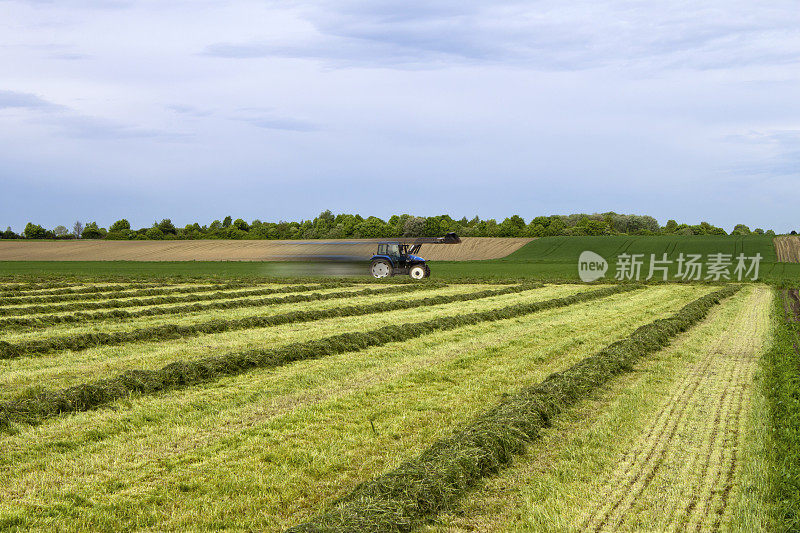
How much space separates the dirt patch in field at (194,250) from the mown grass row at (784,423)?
46.2 m

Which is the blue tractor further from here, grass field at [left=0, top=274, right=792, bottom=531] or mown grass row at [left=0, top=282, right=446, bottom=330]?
grass field at [left=0, top=274, right=792, bottom=531]

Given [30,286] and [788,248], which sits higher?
[788,248]

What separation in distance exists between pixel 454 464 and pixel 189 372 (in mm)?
6196

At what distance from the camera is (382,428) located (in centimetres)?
785

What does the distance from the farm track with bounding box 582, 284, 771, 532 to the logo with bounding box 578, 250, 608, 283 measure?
95.9 ft

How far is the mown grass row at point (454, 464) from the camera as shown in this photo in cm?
526

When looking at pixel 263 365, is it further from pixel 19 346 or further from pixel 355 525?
pixel 355 525

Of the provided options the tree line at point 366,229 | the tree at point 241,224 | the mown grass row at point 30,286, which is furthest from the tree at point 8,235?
the mown grass row at point 30,286

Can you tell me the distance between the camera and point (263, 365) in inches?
470

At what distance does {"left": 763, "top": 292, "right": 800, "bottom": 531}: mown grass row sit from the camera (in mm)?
5635

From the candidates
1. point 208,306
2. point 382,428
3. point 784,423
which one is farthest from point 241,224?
point 784,423

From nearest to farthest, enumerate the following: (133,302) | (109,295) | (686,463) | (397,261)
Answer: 1. (686,463)
2. (133,302)
3. (109,295)
4. (397,261)

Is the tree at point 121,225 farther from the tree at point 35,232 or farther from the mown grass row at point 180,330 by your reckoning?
the mown grass row at point 180,330

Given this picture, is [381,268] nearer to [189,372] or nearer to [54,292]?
[54,292]
